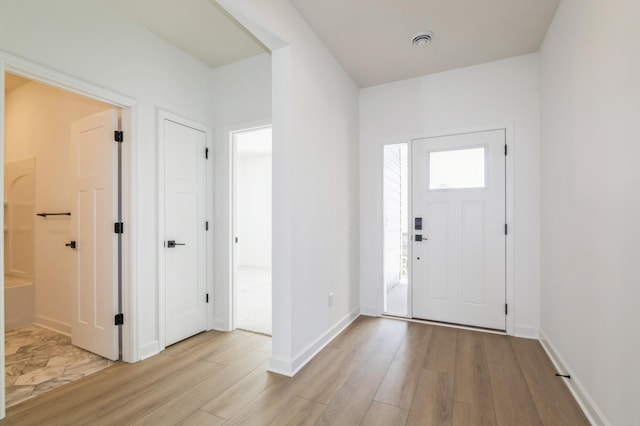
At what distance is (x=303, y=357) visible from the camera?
98.3 inches

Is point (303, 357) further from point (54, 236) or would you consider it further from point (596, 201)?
point (54, 236)

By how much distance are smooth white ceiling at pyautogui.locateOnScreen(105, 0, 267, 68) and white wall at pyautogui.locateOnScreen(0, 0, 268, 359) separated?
10cm

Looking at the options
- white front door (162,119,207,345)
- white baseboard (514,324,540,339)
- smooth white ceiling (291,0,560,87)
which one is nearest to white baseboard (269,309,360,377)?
white front door (162,119,207,345)

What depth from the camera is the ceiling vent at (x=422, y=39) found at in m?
2.72

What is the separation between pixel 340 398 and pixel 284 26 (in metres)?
2.78

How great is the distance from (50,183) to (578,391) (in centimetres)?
533

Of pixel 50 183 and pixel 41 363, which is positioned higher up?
pixel 50 183

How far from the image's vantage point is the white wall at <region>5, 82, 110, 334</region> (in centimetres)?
328

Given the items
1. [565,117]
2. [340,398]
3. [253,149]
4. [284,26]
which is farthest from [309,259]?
[253,149]

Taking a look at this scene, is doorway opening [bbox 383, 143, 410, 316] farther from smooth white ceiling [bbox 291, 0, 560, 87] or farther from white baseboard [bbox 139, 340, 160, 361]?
white baseboard [bbox 139, 340, 160, 361]

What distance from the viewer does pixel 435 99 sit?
11.4ft

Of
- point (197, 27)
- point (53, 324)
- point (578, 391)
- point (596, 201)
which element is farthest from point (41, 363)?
point (596, 201)

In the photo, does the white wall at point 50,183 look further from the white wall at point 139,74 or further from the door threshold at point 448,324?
the door threshold at point 448,324

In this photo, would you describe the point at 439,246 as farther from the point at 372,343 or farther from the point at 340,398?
the point at 340,398
